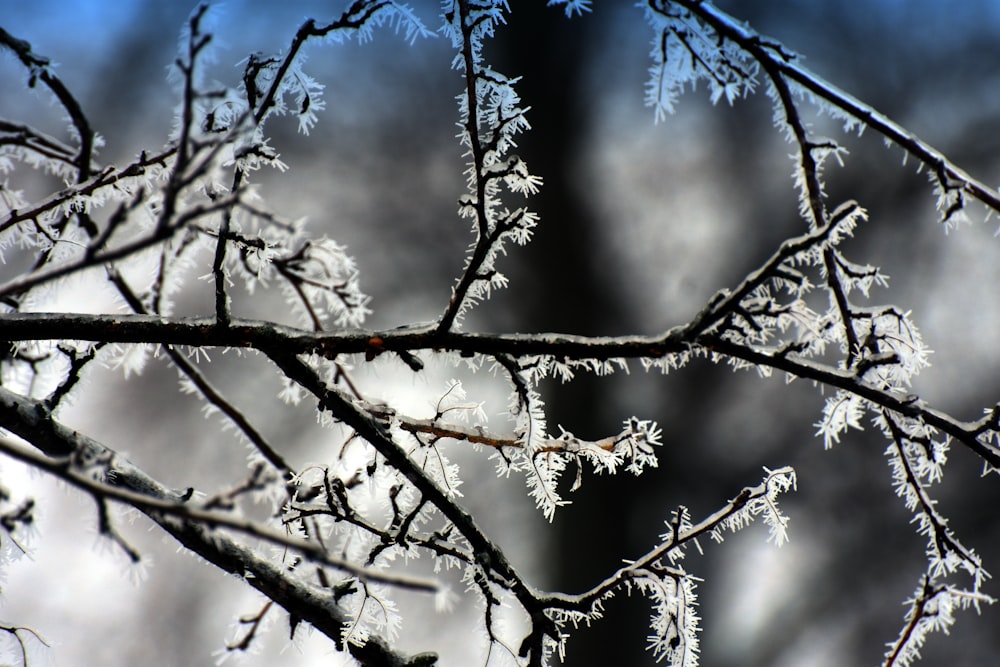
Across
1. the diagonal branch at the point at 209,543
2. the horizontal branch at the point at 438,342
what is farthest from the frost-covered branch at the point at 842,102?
the diagonal branch at the point at 209,543

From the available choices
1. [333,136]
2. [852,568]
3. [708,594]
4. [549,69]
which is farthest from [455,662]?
[549,69]

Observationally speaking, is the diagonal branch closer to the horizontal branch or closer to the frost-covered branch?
the horizontal branch

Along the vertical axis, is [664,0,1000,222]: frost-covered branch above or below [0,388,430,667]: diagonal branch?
above

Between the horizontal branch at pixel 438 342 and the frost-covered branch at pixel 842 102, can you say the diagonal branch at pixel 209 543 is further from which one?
the frost-covered branch at pixel 842 102

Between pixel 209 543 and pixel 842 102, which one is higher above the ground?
pixel 842 102

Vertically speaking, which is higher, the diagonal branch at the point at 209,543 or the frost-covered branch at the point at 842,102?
the frost-covered branch at the point at 842,102

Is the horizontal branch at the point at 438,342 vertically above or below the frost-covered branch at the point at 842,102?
below

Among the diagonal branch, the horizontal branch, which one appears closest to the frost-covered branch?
the horizontal branch

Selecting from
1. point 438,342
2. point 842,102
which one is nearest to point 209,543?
point 438,342

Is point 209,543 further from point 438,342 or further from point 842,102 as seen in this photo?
point 842,102

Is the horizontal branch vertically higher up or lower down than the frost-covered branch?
lower down

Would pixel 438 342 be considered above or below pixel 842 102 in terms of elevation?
below
